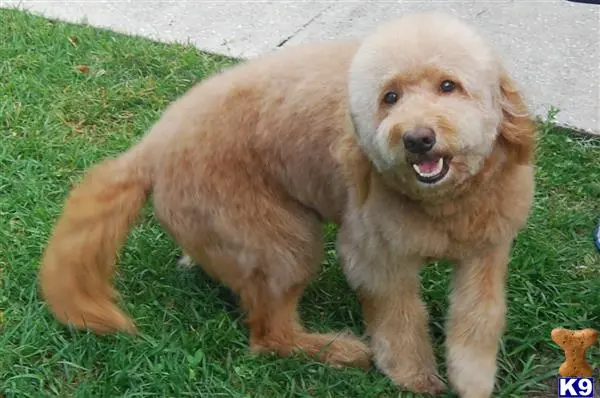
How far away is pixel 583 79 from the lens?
468cm

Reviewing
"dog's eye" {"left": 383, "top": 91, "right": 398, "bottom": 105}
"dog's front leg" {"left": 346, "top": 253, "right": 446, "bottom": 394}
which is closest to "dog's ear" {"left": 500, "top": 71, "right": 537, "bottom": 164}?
"dog's eye" {"left": 383, "top": 91, "right": 398, "bottom": 105}

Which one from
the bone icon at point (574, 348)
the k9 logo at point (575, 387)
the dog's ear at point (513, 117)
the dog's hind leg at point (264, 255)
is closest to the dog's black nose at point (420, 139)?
the dog's ear at point (513, 117)

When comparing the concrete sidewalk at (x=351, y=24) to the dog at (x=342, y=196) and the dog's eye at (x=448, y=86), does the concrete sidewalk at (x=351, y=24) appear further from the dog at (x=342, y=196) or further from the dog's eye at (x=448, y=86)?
the dog's eye at (x=448, y=86)

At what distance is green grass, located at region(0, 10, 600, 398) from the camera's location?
304 cm

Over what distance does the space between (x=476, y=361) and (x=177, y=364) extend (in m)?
0.96

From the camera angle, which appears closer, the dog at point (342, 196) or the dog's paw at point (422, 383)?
the dog at point (342, 196)

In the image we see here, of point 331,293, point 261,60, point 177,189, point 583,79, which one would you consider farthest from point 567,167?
point 177,189

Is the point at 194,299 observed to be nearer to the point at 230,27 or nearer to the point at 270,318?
the point at 270,318

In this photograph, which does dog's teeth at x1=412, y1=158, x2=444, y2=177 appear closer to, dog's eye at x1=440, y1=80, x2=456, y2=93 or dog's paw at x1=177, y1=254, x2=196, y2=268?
dog's eye at x1=440, y1=80, x2=456, y2=93

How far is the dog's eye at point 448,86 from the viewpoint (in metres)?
2.43

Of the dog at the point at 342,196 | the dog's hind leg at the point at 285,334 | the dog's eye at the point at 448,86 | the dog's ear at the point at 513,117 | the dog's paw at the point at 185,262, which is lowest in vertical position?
the dog's paw at the point at 185,262

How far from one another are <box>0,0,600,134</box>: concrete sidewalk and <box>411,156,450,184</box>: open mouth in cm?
224

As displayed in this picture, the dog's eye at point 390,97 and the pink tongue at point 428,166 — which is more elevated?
the dog's eye at point 390,97

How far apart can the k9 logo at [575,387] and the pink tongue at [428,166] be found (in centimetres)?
92
